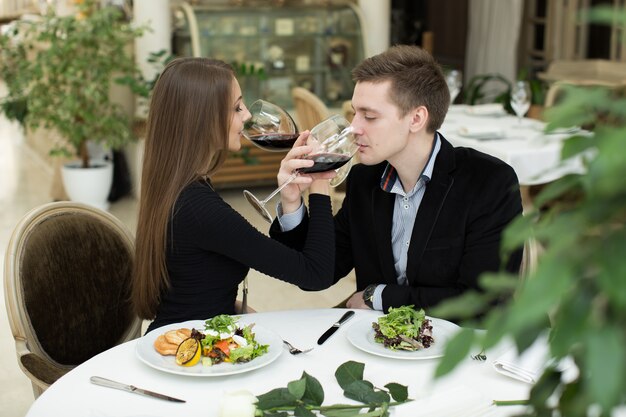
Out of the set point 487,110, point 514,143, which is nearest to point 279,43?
point 487,110

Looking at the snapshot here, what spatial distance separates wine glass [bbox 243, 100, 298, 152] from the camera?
7.25 feet

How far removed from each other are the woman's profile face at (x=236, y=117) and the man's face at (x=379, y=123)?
10.9 inches

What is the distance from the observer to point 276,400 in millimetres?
1257

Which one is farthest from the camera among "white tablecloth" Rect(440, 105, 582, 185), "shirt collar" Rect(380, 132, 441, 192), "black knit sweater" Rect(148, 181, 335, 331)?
"white tablecloth" Rect(440, 105, 582, 185)

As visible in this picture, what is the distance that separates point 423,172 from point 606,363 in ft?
5.56

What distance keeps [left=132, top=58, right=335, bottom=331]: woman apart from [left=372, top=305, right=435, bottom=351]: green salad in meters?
0.35

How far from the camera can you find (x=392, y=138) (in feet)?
6.91

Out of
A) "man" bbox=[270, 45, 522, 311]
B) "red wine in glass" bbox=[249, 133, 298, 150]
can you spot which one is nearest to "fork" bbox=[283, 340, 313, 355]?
"man" bbox=[270, 45, 522, 311]

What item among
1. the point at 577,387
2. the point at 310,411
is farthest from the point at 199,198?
the point at 577,387

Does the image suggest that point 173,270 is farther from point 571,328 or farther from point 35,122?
point 35,122

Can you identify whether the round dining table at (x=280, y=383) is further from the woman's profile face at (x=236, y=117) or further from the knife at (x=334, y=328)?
the woman's profile face at (x=236, y=117)

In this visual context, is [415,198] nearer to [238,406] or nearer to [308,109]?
[238,406]

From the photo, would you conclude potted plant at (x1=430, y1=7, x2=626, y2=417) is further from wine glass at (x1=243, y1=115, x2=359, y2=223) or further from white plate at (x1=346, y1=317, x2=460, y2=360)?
wine glass at (x1=243, y1=115, x2=359, y2=223)

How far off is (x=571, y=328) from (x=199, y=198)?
1.53m
